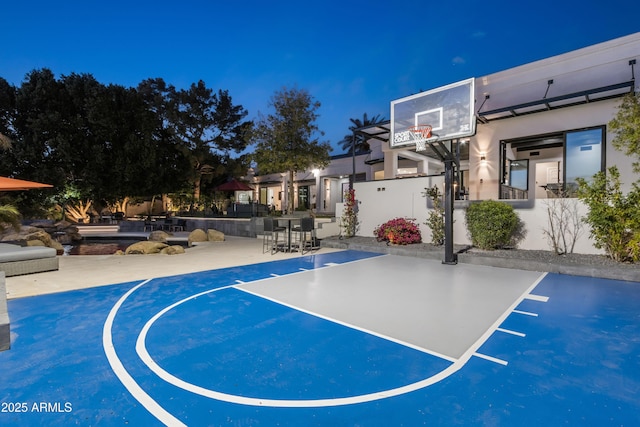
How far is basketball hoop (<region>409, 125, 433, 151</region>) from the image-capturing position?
7.72 meters

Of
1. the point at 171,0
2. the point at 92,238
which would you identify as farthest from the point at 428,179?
the point at 171,0

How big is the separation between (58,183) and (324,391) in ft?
69.4

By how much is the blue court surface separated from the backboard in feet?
13.1

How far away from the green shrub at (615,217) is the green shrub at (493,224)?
5.28ft

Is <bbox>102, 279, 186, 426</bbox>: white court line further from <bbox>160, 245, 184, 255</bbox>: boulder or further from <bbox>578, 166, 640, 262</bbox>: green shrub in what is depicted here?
<bbox>578, 166, 640, 262</bbox>: green shrub

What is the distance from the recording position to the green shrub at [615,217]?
253 inches

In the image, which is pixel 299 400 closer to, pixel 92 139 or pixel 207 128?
pixel 92 139

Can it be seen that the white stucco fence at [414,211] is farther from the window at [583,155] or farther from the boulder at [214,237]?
the boulder at [214,237]

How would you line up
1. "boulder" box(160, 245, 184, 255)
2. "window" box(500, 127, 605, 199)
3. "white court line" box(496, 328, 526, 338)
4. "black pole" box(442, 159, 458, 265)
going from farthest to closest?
"window" box(500, 127, 605, 199), "boulder" box(160, 245, 184, 255), "black pole" box(442, 159, 458, 265), "white court line" box(496, 328, 526, 338)

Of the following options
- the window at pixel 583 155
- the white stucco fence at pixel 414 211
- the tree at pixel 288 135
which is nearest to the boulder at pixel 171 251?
the tree at pixel 288 135

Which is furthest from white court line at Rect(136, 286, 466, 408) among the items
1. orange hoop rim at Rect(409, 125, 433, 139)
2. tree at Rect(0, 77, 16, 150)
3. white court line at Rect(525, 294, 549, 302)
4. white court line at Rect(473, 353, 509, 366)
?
tree at Rect(0, 77, 16, 150)

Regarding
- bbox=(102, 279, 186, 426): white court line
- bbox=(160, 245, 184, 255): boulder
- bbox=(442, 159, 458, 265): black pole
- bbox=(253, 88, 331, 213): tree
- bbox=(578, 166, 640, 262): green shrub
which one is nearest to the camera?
bbox=(102, 279, 186, 426): white court line

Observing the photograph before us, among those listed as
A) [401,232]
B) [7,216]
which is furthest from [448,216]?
[7,216]

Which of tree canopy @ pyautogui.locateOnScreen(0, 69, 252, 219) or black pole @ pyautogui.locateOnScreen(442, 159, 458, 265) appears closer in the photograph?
black pole @ pyautogui.locateOnScreen(442, 159, 458, 265)
